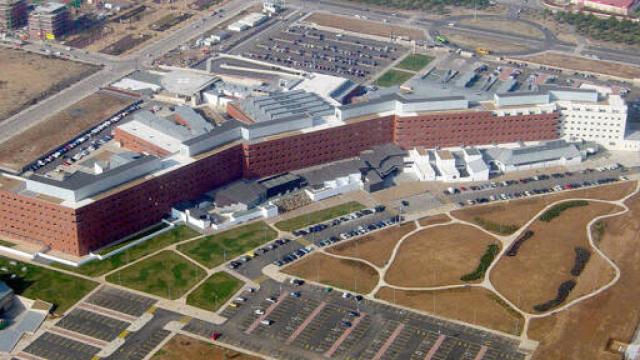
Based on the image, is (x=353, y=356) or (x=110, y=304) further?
(x=110, y=304)

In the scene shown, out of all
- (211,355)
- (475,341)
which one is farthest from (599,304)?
(211,355)

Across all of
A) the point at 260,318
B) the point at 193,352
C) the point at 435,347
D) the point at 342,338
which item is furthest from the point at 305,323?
the point at 435,347

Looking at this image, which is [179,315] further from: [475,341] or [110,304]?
[475,341]

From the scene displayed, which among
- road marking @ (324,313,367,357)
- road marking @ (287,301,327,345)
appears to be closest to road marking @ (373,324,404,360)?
road marking @ (324,313,367,357)

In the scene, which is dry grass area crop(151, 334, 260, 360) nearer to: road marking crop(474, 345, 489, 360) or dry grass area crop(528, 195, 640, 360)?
road marking crop(474, 345, 489, 360)

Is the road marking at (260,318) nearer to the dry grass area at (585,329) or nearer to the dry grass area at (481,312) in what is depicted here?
the dry grass area at (481,312)

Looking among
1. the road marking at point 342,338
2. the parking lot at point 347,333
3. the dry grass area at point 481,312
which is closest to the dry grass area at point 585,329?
the dry grass area at point 481,312
